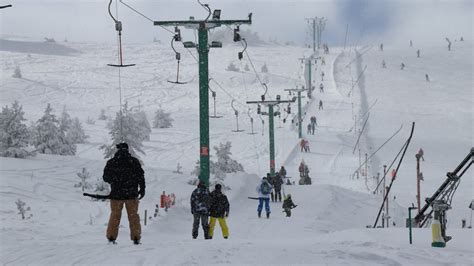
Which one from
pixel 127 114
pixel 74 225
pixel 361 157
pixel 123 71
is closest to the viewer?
pixel 74 225

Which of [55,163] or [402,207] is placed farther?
[55,163]

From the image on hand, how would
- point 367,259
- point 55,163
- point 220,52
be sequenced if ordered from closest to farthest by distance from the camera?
1. point 367,259
2. point 55,163
3. point 220,52

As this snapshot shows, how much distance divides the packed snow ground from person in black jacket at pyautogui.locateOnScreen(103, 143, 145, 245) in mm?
326

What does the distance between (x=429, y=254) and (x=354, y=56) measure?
9430cm

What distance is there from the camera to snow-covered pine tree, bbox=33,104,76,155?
34938 mm

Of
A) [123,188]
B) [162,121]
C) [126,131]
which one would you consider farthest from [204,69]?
Answer: [162,121]

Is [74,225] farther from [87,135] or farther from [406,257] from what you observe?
[87,135]

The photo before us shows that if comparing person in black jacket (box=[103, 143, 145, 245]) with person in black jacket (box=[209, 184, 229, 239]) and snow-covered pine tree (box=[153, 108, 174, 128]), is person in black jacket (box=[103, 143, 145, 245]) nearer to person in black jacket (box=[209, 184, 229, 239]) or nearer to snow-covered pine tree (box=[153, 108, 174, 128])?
person in black jacket (box=[209, 184, 229, 239])

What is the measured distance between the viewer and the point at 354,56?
101312 mm

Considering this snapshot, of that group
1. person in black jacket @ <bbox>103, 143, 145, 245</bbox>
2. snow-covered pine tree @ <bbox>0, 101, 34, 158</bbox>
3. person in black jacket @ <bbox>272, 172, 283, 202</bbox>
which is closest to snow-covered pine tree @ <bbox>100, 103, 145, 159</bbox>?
snow-covered pine tree @ <bbox>0, 101, 34, 158</bbox>

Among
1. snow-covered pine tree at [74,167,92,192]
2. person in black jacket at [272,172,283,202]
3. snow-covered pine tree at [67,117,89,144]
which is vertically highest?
snow-covered pine tree at [67,117,89,144]

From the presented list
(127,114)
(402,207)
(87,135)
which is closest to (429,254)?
(402,207)

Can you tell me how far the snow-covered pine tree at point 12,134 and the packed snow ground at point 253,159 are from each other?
1278 millimetres

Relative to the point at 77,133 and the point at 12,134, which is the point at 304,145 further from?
the point at 12,134
